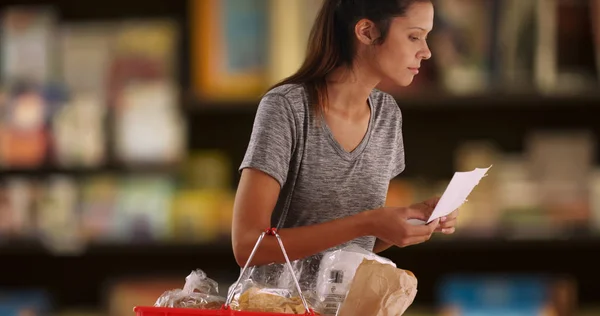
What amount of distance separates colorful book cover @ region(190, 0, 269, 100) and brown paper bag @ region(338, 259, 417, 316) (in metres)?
2.16

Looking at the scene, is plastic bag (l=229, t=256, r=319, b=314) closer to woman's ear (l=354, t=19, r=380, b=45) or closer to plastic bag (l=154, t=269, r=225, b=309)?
plastic bag (l=154, t=269, r=225, b=309)

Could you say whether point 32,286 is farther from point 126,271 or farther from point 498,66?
point 498,66

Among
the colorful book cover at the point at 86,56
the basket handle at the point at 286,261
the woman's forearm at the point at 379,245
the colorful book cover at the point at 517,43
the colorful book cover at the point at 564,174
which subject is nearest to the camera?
the basket handle at the point at 286,261

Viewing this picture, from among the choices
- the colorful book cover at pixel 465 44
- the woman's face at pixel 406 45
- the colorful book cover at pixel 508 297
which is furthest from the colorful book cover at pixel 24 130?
the woman's face at pixel 406 45

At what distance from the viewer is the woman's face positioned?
2.77 feet

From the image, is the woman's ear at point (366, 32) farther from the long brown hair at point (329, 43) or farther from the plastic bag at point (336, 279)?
the plastic bag at point (336, 279)

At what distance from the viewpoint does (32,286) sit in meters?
3.51

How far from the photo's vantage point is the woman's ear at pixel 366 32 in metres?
0.85

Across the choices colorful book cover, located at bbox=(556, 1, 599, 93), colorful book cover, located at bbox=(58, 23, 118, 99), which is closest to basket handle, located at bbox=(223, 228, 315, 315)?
colorful book cover, located at bbox=(556, 1, 599, 93)

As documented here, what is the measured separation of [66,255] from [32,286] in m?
0.19

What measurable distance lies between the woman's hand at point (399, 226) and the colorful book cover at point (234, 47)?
7.08ft

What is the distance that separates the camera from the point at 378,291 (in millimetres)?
848

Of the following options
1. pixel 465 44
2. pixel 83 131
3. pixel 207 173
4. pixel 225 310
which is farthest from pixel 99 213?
pixel 225 310

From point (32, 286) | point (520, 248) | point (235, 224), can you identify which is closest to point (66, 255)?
point (32, 286)
